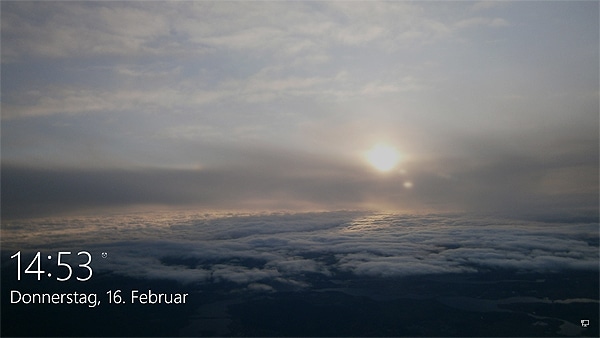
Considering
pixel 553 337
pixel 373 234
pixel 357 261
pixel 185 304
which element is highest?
pixel 373 234

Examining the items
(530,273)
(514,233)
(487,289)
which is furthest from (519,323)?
(514,233)

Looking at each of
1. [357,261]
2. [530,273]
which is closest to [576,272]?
[530,273]

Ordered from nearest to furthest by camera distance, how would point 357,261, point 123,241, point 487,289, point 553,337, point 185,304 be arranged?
1. point 553,337
2. point 185,304
3. point 487,289
4. point 357,261
5. point 123,241

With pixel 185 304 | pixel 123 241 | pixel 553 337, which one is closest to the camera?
pixel 553 337

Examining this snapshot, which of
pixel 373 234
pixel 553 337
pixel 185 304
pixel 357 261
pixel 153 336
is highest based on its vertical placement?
pixel 373 234

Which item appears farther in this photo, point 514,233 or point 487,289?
point 514,233

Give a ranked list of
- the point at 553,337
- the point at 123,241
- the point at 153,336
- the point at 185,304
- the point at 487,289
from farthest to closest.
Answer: the point at 123,241
the point at 487,289
the point at 185,304
the point at 153,336
the point at 553,337

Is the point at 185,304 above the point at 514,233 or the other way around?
the other way around

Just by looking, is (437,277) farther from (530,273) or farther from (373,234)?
(373,234)

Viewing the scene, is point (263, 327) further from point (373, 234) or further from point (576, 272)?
point (576, 272)
